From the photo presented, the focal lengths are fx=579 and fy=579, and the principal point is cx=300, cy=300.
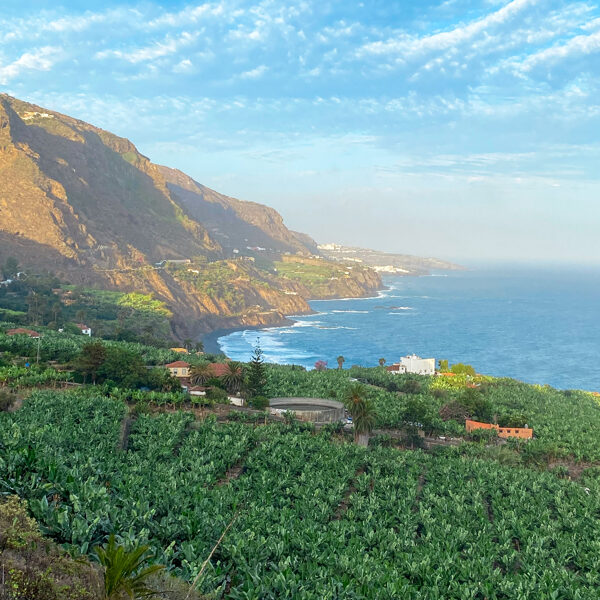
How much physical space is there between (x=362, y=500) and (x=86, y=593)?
81.5 feet

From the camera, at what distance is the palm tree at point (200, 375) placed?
7025 cm

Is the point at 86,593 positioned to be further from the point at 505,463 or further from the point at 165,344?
the point at 165,344

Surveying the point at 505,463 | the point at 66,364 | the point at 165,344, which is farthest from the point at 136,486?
the point at 165,344

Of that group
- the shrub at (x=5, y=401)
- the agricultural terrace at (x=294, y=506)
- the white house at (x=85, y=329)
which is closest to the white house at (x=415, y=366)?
the agricultural terrace at (x=294, y=506)

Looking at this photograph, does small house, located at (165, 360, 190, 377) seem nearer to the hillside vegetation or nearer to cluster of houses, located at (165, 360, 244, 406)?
cluster of houses, located at (165, 360, 244, 406)

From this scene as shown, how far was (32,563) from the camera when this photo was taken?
17.0 metres

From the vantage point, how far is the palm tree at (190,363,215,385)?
230 feet

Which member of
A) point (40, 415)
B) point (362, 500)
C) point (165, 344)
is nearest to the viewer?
point (362, 500)

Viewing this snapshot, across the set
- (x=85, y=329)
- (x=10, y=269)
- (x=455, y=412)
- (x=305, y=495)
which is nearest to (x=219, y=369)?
(x=455, y=412)

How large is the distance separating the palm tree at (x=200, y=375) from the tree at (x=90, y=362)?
11.2 meters

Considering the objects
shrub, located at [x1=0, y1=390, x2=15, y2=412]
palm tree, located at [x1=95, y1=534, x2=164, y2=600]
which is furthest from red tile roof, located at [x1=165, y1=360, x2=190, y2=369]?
palm tree, located at [x1=95, y1=534, x2=164, y2=600]

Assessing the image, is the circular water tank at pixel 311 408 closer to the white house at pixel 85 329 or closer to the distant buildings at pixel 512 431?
the distant buildings at pixel 512 431

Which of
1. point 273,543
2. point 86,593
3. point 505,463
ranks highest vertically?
point 86,593

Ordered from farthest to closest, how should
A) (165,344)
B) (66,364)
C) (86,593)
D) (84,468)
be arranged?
1. (165,344)
2. (66,364)
3. (84,468)
4. (86,593)
